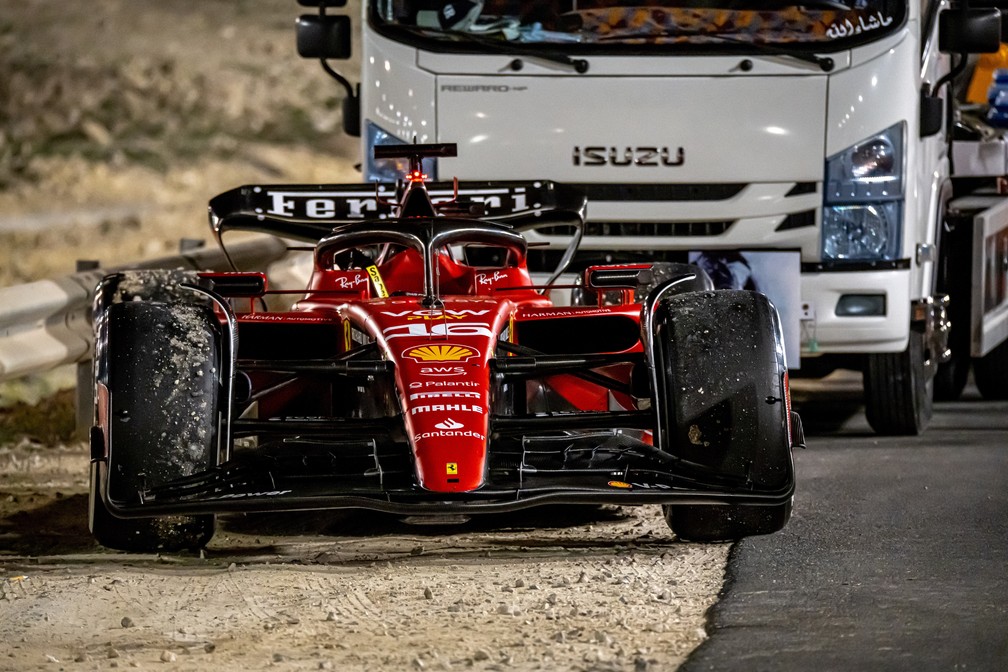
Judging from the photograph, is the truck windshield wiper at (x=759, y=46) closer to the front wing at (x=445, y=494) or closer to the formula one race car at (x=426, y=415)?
the formula one race car at (x=426, y=415)

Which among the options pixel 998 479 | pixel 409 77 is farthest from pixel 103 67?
pixel 998 479

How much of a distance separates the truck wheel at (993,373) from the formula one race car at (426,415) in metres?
6.09

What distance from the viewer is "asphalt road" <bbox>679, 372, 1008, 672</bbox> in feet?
16.2

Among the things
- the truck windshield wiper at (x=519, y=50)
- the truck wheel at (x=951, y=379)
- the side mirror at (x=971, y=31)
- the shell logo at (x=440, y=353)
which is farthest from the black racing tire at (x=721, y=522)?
the truck wheel at (x=951, y=379)

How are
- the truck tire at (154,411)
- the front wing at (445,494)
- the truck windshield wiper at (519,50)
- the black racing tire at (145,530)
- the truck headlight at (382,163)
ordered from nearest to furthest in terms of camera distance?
1. the front wing at (445,494)
2. the truck tire at (154,411)
3. the black racing tire at (145,530)
4. the truck windshield wiper at (519,50)
5. the truck headlight at (382,163)

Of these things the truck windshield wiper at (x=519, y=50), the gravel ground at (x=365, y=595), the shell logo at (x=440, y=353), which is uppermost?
the truck windshield wiper at (x=519, y=50)

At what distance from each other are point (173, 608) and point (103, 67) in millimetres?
36171

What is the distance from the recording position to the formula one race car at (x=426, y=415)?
583 cm

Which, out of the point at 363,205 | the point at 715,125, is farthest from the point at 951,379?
the point at 363,205

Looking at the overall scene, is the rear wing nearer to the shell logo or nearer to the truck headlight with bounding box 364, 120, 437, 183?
the truck headlight with bounding box 364, 120, 437, 183

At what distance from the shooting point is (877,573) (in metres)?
6.02

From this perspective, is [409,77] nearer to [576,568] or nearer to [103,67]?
[576,568]

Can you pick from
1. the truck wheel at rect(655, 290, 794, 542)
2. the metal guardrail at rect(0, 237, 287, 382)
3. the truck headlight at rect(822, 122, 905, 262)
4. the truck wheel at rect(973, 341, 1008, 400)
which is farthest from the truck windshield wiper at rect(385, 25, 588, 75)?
the truck wheel at rect(973, 341, 1008, 400)

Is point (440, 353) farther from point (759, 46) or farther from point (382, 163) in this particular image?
point (759, 46)
